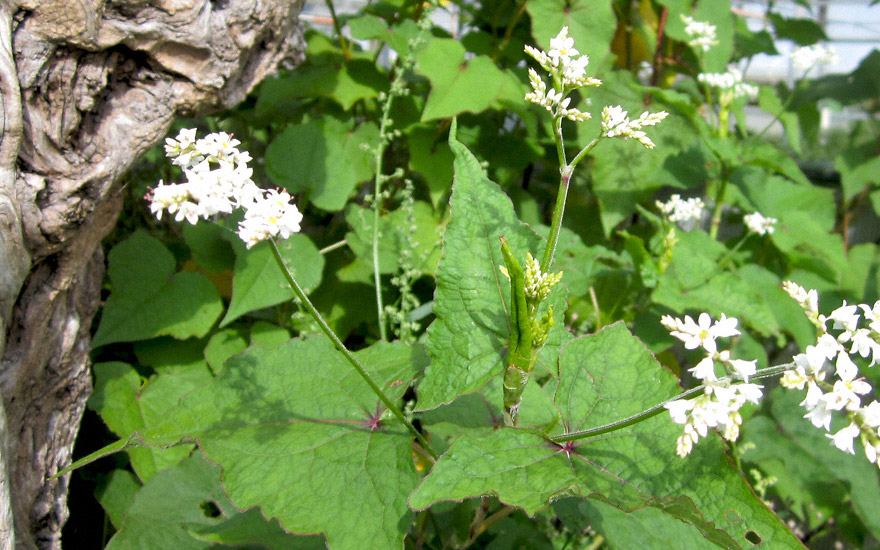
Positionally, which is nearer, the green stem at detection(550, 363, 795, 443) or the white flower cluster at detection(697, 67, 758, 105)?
the green stem at detection(550, 363, 795, 443)

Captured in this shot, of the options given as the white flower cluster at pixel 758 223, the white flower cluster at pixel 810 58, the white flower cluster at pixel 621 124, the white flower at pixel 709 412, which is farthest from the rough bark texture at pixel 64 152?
the white flower cluster at pixel 810 58

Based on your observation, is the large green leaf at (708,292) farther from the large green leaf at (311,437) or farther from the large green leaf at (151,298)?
the large green leaf at (151,298)

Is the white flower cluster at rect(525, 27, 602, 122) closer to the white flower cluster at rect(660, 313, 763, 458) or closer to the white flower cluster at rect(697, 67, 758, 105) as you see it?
the white flower cluster at rect(660, 313, 763, 458)

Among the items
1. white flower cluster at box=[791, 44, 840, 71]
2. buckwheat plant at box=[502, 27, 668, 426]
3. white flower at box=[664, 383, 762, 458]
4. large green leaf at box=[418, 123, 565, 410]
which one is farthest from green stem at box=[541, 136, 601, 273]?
white flower cluster at box=[791, 44, 840, 71]

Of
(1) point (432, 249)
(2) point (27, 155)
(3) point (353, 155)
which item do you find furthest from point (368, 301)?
(2) point (27, 155)

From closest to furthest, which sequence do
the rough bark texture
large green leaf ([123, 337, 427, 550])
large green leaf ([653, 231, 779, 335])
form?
large green leaf ([123, 337, 427, 550]), the rough bark texture, large green leaf ([653, 231, 779, 335])

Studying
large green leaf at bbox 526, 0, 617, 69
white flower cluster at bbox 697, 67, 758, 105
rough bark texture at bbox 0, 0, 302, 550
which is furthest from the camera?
white flower cluster at bbox 697, 67, 758, 105

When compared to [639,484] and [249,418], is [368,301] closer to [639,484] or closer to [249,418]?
[249,418]

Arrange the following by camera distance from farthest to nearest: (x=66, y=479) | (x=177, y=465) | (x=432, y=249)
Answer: (x=432, y=249), (x=177, y=465), (x=66, y=479)
